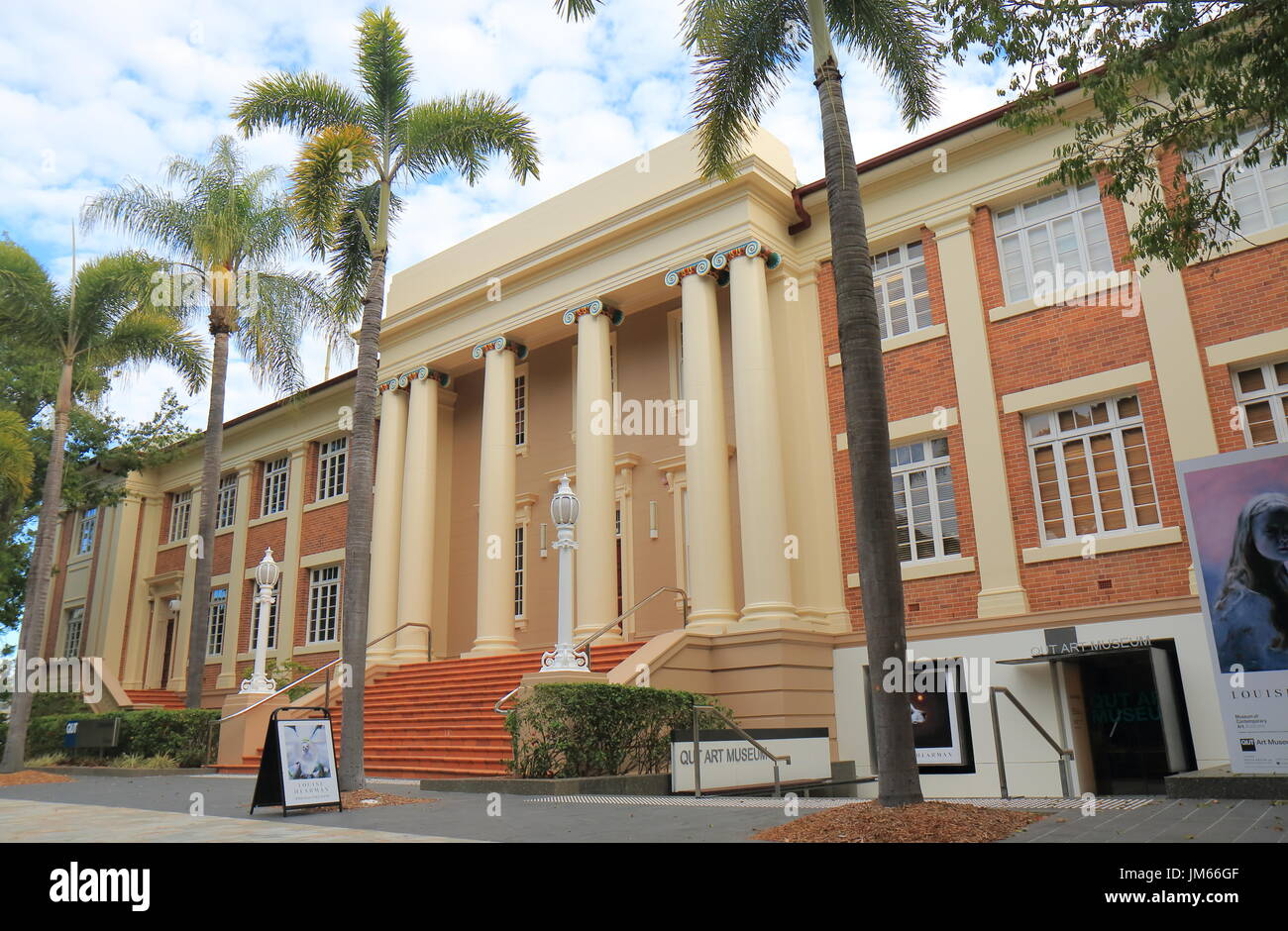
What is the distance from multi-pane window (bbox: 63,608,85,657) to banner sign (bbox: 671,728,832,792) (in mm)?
28980

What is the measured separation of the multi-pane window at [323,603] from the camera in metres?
26.1

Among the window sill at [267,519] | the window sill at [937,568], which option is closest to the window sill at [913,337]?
the window sill at [937,568]

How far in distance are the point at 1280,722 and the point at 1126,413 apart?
6915 mm

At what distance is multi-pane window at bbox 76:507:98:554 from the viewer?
112 feet

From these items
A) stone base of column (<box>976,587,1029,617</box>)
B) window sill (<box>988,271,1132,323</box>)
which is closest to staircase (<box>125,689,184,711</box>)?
stone base of column (<box>976,587,1029,617</box>)

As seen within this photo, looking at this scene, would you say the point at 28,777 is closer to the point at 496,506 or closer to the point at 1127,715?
the point at 496,506

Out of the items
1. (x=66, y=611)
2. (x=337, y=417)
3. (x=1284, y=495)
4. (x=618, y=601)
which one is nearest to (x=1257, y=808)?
(x=1284, y=495)

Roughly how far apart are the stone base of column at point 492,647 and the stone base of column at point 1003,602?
29.8 feet

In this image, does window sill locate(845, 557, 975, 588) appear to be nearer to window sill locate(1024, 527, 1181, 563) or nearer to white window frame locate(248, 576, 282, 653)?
window sill locate(1024, 527, 1181, 563)

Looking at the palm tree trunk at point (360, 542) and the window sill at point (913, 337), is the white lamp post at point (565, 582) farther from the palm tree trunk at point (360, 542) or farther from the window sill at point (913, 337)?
the window sill at point (913, 337)

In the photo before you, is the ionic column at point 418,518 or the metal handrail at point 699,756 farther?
the ionic column at point 418,518

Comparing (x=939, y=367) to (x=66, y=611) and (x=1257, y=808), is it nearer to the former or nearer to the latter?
(x=1257, y=808)

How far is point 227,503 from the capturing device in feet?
102
